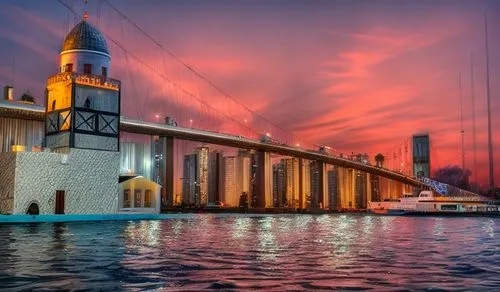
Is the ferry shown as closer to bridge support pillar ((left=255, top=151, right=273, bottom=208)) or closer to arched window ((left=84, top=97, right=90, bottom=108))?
bridge support pillar ((left=255, top=151, right=273, bottom=208))

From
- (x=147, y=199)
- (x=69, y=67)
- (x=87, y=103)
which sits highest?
(x=69, y=67)

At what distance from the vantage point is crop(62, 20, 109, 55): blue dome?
6781 centimetres

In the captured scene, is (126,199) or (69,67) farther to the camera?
(126,199)

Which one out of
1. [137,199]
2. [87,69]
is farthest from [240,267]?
[137,199]

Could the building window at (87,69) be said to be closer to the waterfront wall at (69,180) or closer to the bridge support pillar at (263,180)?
the waterfront wall at (69,180)

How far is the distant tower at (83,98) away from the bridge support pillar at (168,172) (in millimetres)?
29606

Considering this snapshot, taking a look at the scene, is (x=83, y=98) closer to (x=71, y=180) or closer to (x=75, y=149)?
(x=75, y=149)

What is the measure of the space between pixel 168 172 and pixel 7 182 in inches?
1780

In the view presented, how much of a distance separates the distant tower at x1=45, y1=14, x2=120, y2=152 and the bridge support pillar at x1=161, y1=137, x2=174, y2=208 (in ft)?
97.1

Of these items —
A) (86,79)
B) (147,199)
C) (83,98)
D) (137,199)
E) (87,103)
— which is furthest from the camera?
(147,199)

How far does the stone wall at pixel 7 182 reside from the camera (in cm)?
5657

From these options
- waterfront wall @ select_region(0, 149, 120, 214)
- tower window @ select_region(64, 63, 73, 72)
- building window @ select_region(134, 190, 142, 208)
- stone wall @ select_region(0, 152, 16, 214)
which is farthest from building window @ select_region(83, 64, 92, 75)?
building window @ select_region(134, 190, 142, 208)

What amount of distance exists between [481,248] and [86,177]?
45.0 meters

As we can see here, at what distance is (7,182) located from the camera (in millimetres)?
56844
